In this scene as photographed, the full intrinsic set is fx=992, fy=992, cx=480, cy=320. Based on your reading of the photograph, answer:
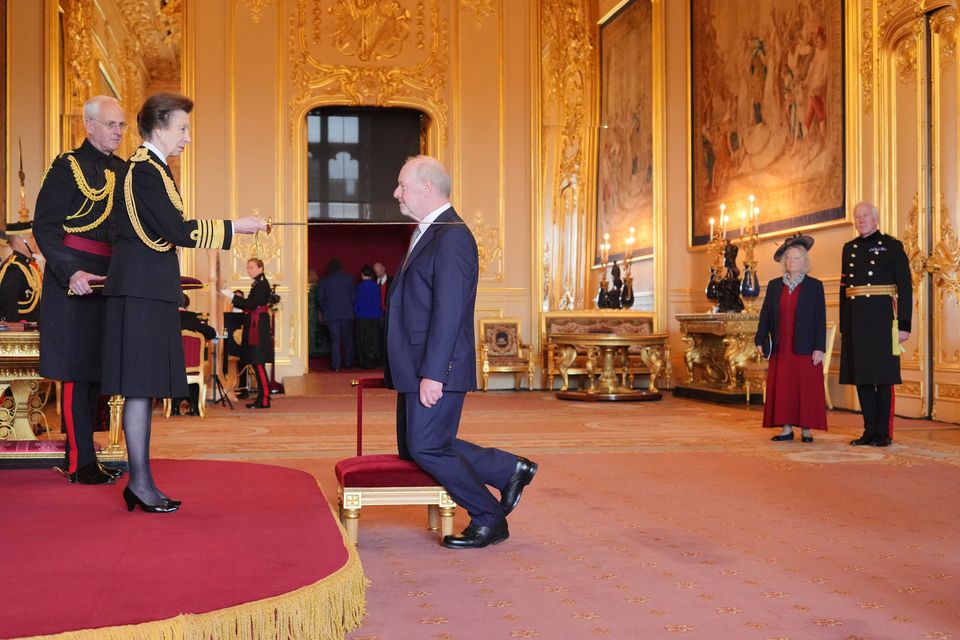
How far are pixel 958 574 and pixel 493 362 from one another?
886 centimetres

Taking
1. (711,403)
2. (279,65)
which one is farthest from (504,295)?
(279,65)

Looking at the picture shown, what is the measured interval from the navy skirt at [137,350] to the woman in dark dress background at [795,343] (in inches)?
186

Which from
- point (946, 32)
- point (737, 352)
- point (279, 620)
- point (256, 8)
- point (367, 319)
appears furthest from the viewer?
point (367, 319)

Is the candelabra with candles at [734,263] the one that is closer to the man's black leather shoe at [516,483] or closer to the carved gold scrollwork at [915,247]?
the carved gold scrollwork at [915,247]

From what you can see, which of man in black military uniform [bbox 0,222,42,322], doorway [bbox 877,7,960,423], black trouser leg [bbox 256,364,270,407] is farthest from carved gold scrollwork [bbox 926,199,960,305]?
man in black military uniform [bbox 0,222,42,322]

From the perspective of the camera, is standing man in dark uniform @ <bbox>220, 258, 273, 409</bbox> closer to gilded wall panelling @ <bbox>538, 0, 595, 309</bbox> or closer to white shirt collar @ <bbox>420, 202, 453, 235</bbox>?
gilded wall panelling @ <bbox>538, 0, 595, 309</bbox>

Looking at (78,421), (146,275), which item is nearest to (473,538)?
(146,275)

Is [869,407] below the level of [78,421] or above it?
below

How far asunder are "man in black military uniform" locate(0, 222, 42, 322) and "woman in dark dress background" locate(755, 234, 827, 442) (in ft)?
16.3

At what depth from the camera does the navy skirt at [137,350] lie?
327 cm

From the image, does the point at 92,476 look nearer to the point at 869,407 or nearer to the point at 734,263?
the point at 869,407

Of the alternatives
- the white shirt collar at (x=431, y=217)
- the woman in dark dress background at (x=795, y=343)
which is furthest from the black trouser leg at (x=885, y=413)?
the white shirt collar at (x=431, y=217)

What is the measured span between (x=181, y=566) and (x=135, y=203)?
130 cm

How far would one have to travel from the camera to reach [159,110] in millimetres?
3311
